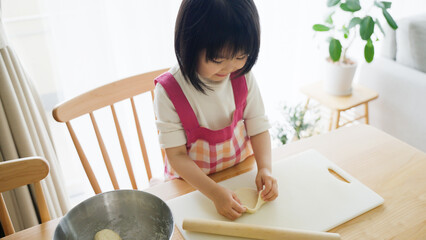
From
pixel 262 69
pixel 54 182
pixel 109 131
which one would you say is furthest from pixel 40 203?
pixel 262 69

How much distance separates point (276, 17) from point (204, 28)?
128 centimetres

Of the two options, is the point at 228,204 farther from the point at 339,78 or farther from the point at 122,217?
the point at 339,78

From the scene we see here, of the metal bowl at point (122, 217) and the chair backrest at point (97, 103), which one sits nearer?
the metal bowl at point (122, 217)

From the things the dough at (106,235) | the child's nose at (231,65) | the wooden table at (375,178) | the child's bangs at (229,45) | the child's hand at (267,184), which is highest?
the child's bangs at (229,45)

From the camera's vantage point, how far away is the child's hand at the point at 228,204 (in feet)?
2.26

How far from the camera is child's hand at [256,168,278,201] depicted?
28.7 inches

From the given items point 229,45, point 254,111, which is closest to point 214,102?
point 254,111

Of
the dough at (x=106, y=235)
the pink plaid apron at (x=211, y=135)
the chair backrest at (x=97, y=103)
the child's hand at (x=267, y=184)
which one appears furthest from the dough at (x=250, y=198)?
the chair backrest at (x=97, y=103)

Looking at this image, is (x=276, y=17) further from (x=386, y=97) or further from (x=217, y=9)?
(x=217, y=9)

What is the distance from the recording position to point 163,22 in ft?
4.68

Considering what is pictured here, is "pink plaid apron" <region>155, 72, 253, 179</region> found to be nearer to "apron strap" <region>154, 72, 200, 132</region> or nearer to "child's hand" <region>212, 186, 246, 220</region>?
"apron strap" <region>154, 72, 200, 132</region>

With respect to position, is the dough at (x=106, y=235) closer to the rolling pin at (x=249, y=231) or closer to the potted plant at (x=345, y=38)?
the rolling pin at (x=249, y=231)

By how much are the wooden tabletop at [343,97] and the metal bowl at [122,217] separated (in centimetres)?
129

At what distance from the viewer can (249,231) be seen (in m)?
0.64
